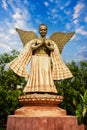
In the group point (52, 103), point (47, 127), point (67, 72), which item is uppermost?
point (67, 72)

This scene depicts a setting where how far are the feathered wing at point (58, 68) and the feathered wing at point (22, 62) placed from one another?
0.86 meters

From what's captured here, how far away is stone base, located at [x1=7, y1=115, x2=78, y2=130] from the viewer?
7758 millimetres

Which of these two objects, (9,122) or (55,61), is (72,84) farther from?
(9,122)

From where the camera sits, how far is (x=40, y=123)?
7.77 meters

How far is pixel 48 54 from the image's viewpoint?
9.71 meters

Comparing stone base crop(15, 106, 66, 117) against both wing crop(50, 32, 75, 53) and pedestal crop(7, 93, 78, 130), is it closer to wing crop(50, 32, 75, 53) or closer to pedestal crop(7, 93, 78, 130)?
pedestal crop(7, 93, 78, 130)

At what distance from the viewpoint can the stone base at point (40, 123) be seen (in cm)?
776

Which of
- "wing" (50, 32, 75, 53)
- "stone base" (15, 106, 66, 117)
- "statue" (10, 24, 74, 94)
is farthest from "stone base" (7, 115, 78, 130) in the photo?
"wing" (50, 32, 75, 53)

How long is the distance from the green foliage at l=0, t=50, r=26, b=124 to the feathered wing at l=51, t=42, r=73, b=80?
1347 cm

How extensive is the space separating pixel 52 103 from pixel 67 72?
1.56 metres

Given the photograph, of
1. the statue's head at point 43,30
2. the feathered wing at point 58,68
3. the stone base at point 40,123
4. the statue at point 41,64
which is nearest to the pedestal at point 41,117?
the stone base at point 40,123

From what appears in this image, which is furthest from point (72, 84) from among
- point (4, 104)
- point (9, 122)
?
point (9, 122)

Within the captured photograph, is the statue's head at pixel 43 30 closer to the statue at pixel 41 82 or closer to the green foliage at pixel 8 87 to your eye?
the statue at pixel 41 82

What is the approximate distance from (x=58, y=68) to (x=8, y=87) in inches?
589
